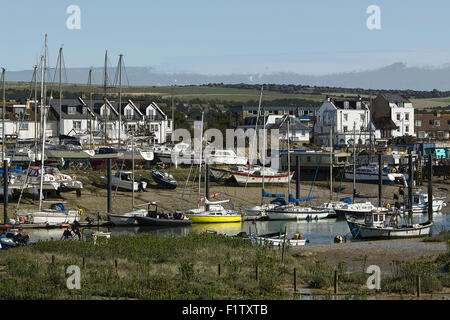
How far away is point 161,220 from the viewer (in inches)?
2447

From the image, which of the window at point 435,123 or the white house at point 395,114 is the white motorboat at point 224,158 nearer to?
the white house at point 395,114

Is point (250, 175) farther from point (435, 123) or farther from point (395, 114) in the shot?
point (435, 123)

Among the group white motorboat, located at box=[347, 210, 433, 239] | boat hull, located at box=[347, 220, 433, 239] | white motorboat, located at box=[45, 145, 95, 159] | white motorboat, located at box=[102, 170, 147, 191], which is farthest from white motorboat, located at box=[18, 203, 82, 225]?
white motorboat, located at box=[45, 145, 95, 159]

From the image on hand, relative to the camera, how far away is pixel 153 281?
3306cm

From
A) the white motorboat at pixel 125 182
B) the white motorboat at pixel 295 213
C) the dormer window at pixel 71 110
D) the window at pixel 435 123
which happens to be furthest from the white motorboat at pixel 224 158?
the window at pixel 435 123

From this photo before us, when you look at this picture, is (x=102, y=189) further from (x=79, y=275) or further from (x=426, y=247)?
(x=79, y=275)

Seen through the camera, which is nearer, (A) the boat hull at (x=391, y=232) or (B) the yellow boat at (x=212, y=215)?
(A) the boat hull at (x=391, y=232)

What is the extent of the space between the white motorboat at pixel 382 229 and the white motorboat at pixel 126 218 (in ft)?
53.7

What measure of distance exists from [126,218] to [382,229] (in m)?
19.2

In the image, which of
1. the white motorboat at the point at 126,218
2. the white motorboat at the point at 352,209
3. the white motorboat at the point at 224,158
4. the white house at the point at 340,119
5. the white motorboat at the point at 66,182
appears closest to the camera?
the white motorboat at the point at 126,218

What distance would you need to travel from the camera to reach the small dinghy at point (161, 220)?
2443 inches

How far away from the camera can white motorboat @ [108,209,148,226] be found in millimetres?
61312

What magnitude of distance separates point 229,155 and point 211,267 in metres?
59.9

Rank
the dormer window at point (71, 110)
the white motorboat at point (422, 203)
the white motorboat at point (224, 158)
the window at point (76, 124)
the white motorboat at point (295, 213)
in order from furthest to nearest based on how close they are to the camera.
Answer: the dormer window at point (71, 110) < the window at point (76, 124) < the white motorboat at point (224, 158) < the white motorboat at point (422, 203) < the white motorboat at point (295, 213)
